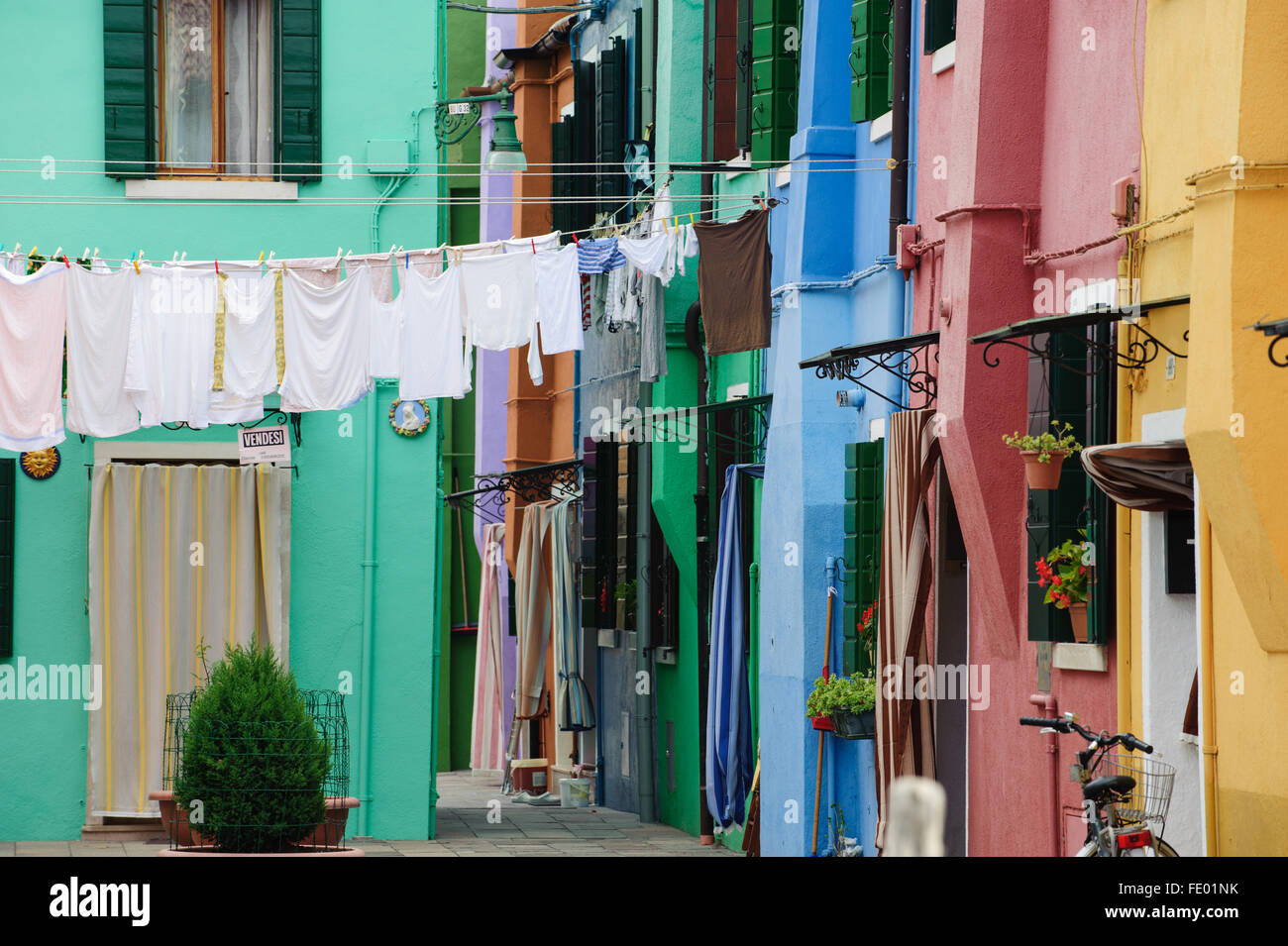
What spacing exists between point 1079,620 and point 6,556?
9272mm

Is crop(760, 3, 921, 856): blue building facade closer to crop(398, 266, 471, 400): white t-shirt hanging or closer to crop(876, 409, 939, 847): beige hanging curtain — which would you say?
crop(876, 409, 939, 847): beige hanging curtain

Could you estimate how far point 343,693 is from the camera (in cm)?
1717

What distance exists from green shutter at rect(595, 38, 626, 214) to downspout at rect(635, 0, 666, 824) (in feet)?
2.39

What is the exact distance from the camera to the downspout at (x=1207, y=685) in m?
9.55

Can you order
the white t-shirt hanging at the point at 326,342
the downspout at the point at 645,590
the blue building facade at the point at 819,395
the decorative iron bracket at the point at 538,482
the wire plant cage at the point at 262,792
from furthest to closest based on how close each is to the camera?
the decorative iron bracket at the point at 538,482
the downspout at the point at 645,590
the white t-shirt hanging at the point at 326,342
the blue building facade at the point at 819,395
the wire plant cage at the point at 262,792

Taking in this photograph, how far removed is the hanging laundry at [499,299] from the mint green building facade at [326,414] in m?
1.52

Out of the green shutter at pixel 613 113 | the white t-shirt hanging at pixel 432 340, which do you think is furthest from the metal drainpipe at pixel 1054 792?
the green shutter at pixel 613 113

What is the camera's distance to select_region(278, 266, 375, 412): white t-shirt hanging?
15.9 m

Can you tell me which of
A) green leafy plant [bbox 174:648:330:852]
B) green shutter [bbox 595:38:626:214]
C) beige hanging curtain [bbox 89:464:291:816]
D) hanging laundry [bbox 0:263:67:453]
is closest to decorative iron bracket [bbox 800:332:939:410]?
green leafy plant [bbox 174:648:330:852]

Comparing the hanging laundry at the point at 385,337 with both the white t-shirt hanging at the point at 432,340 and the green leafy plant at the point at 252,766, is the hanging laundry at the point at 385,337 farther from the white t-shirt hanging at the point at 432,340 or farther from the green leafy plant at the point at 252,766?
the green leafy plant at the point at 252,766

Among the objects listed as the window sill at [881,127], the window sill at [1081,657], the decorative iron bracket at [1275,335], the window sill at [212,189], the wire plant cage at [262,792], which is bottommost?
the wire plant cage at [262,792]

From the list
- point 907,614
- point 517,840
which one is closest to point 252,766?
point 907,614
